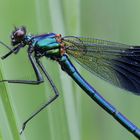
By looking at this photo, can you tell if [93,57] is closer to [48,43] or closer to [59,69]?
[48,43]

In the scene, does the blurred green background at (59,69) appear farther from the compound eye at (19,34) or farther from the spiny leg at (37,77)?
the compound eye at (19,34)

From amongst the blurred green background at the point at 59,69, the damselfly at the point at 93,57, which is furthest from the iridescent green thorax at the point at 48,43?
the blurred green background at the point at 59,69

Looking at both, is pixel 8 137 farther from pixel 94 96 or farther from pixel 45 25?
pixel 94 96

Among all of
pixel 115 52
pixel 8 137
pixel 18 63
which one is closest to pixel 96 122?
pixel 115 52

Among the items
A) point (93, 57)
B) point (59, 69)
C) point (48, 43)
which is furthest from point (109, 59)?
point (59, 69)

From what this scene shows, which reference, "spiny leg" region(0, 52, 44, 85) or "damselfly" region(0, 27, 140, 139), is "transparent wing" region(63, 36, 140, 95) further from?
"spiny leg" region(0, 52, 44, 85)

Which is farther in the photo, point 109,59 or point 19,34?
point 109,59
